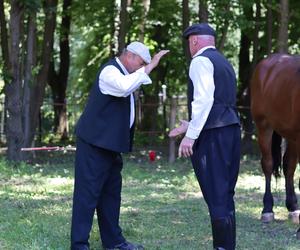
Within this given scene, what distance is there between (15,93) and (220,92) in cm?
863

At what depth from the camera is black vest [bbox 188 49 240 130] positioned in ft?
17.6

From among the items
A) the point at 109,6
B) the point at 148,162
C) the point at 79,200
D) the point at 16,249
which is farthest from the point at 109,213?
the point at 109,6

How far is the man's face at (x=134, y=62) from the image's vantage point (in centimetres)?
580

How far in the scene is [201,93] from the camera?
5.25 m

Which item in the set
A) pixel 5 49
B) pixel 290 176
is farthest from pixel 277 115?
pixel 5 49

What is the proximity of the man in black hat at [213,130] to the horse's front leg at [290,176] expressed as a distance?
2764mm

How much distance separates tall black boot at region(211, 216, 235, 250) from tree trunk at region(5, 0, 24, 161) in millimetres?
8439

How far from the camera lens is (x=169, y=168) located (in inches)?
520

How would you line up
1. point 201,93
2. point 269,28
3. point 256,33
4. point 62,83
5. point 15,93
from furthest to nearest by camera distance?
point 62,83 → point 256,33 → point 269,28 → point 15,93 → point 201,93

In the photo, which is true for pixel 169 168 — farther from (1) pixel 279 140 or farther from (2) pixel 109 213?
(2) pixel 109 213

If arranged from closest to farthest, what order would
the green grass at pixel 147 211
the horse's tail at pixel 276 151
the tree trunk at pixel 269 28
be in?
the green grass at pixel 147 211 < the horse's tail at pixel 276 151 < the tree trunk at pixel 269 28

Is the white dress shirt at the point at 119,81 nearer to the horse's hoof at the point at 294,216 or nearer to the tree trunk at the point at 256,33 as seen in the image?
the horse's hoof at the point at 294,216

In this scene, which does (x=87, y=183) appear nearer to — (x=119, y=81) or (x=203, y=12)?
(x=119, y=81)

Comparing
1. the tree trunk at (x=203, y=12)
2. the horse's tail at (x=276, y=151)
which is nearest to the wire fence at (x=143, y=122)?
the tree trunk at (x=203, y=12)
